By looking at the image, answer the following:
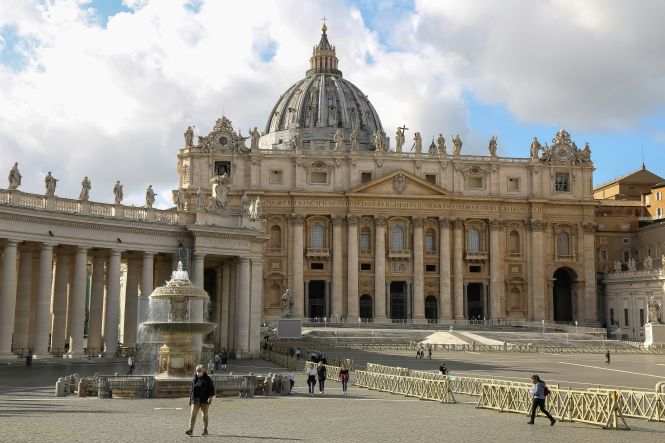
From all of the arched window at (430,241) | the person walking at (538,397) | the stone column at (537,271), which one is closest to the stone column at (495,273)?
the stone column at (537,271)

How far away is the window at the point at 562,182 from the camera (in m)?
106

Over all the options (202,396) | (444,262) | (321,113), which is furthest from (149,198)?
(321,113)

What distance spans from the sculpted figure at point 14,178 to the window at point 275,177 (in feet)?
191

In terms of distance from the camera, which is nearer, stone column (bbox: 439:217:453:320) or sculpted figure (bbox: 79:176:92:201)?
sculpted figure (bbox: 79:176:92:201)

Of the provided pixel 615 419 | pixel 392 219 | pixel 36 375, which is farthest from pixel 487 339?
pixel 615 419

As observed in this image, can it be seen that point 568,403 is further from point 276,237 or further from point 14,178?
point 276,237

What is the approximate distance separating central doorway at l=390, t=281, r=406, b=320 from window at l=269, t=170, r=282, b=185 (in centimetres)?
1757

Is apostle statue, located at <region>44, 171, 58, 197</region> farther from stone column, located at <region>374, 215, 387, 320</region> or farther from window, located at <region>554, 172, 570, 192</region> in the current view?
window, located at <region>554, 172, 570, 192</region>

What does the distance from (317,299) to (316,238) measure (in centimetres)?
718

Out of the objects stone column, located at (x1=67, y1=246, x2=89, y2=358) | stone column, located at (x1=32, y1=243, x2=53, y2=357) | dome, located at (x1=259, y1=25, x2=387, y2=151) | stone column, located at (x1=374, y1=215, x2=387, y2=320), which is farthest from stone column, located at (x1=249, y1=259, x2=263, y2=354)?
dome, located at (x1=259, y1=25, x2=387, y2=151)

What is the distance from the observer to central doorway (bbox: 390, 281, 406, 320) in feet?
338

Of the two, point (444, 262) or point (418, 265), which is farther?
point (444, 262)

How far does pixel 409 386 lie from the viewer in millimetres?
31453

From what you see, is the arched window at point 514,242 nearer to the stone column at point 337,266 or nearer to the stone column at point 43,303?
the stone column at point 337,266
